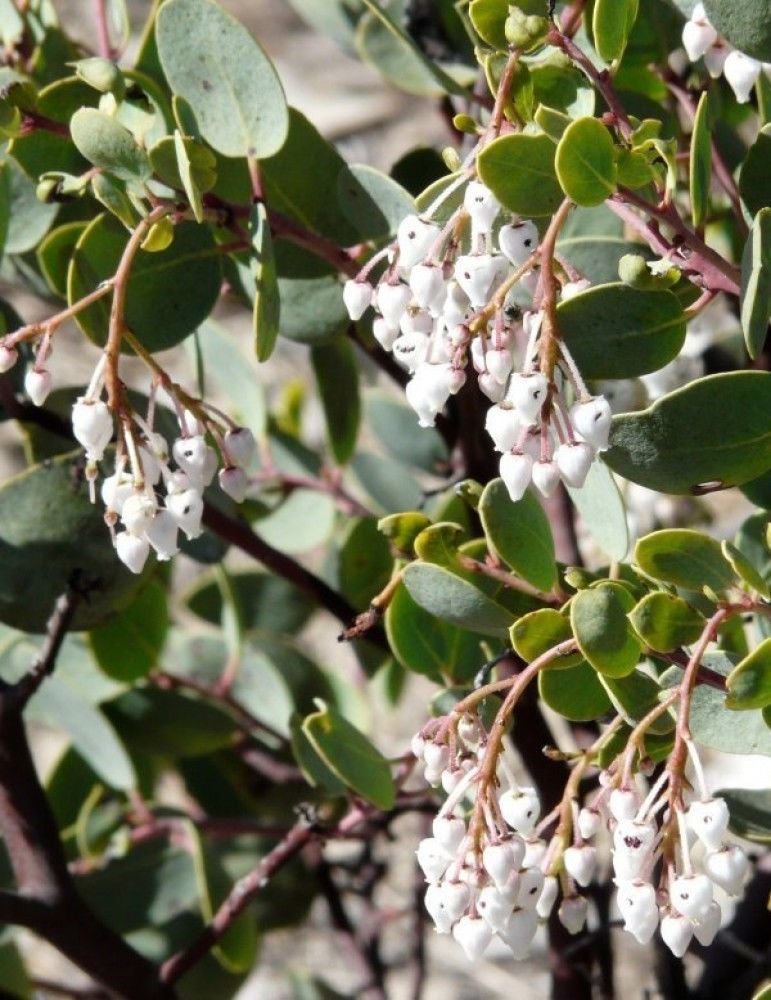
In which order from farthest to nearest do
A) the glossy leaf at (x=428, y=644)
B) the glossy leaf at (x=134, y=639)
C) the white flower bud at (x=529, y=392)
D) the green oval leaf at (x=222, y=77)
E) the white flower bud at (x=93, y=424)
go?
the glossy leaf at (x=134, y=639) → the glossy leaf at (x=428, y=644) → the green oval leaf at (x=222, y=77) → the white flower bud at (x=93, y=424) → the white flower bud at (x=529, y=392)

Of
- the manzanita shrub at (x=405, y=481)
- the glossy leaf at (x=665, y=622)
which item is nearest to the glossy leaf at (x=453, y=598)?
the manzanita shrub at (x=405, y=481)

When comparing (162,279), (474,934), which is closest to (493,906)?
(474,934)

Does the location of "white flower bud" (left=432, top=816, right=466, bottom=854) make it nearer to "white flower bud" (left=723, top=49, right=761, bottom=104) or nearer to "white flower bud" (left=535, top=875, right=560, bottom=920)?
"white flower bud" (left=535, top=875, right=560, bottom=920)

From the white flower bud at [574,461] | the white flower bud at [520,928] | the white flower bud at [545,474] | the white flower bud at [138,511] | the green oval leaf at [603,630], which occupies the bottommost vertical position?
the white flower bud at [520,928]

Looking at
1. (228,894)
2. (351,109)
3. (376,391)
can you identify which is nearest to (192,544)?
(228,894)

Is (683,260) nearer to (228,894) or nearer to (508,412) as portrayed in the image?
(508,412)

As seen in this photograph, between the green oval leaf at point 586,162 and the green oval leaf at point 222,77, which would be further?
the green oval leaf at point 222,77

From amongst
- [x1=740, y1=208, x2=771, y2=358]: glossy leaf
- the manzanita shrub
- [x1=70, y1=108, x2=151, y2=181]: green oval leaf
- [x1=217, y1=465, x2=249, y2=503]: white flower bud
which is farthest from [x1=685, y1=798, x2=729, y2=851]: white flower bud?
[x1=70, y1=108, x2=151, y2=181]: green oval leaf

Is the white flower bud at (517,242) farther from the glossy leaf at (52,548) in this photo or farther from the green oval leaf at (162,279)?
the glossy leaf at (52,548)
